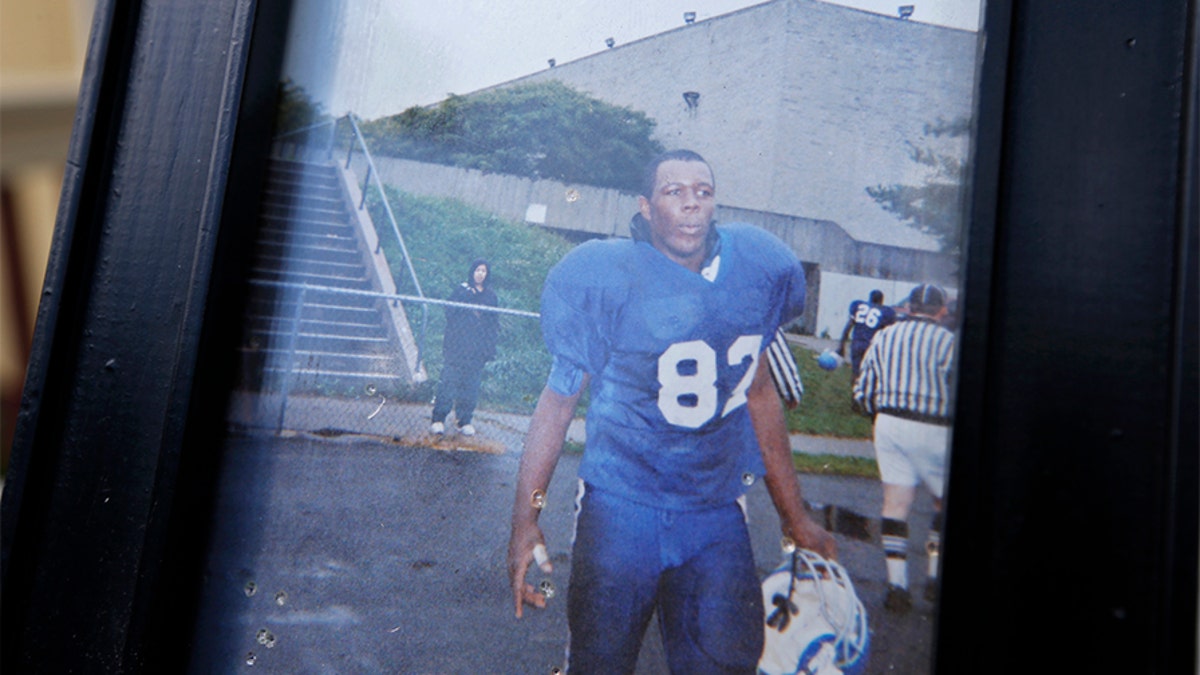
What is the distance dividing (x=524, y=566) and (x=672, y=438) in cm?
26

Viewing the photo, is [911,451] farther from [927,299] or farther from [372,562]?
[372,562]

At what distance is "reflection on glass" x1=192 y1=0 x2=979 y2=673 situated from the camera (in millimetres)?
1021

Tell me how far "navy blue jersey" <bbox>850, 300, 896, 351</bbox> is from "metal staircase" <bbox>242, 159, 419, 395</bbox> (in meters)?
0.60

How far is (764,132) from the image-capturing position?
105 centimetres

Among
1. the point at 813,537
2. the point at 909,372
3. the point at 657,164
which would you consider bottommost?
the point at 813,537

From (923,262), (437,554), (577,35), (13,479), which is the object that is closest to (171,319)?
(13,479)

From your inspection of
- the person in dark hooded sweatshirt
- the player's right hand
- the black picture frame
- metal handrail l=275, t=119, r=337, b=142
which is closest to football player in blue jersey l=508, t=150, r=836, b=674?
the player's right hand

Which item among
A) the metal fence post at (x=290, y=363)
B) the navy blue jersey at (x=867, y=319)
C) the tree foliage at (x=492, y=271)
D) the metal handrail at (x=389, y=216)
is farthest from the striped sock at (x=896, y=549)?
the metal fence post at (x=290, y=363)

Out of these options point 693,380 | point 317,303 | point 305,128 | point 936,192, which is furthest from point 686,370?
point 305,128

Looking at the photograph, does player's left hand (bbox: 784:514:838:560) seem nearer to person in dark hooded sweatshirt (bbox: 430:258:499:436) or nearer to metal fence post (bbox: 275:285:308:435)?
person in dark hooded sweatshirt (bbox: 430:258:499:436)

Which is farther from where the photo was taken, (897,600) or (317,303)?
(317,303)

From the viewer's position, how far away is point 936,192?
1.03 meters

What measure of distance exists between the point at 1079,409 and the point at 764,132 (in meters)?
0.51

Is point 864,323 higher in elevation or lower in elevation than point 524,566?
higher
